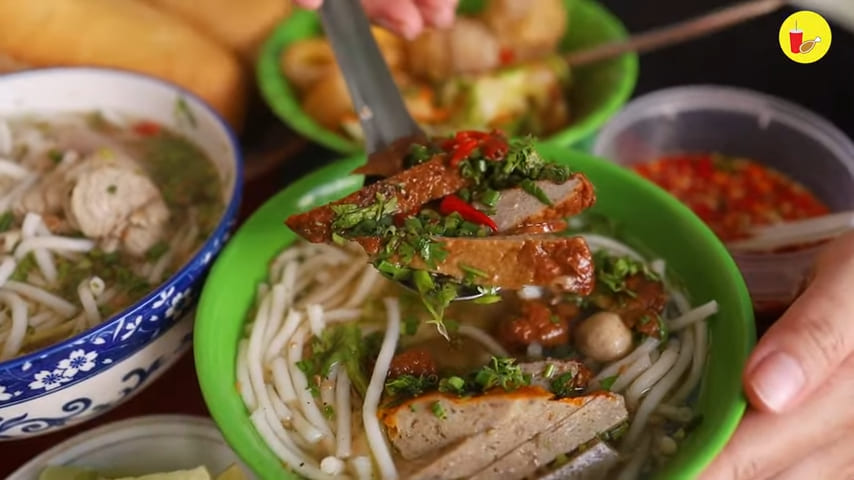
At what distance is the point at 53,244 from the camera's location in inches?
60.3

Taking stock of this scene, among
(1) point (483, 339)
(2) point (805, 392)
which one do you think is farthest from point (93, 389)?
(2) point (805, 392)

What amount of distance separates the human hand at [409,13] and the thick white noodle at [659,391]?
1.07 metres

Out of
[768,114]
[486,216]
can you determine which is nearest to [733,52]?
[768,114]

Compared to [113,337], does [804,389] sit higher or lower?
higher

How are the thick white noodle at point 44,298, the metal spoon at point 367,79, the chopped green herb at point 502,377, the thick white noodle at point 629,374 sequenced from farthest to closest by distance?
the metal spoon at point 367,79
the thick white noodle at point 44,298
the thick white noodle at point 629,374
the chopped green herb at point 502,377

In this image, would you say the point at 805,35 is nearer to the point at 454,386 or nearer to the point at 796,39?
the point at 796,39

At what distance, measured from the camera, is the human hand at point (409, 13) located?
197 centimetres

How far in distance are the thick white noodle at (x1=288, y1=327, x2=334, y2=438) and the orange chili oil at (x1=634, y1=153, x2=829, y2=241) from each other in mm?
1066

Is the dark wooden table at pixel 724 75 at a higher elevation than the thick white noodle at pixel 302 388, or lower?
higher

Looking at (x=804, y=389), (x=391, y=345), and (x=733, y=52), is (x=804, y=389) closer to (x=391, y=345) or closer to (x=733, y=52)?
(x=391, y=345)

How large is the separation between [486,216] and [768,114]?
1167mm

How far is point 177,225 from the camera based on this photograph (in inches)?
64.3

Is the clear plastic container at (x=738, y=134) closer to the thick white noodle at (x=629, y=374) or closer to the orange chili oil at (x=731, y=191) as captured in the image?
the orange chili oil at (x=731, y=191)

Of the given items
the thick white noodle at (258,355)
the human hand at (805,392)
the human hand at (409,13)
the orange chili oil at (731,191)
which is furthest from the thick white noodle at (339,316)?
the orange chili oil at (731,191)
